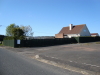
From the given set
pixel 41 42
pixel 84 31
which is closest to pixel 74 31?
pixel 84 31

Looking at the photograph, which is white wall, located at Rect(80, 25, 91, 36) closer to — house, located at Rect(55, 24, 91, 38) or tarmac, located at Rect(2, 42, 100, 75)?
house, located at Rect(55, 24, 91, 38)

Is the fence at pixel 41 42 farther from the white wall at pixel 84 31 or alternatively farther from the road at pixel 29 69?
the road at pixel 29 69

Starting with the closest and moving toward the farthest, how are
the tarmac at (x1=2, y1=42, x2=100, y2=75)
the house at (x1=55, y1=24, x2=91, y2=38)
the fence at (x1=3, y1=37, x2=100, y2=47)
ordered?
the tarmac at (x1=2, y1=42, x2=100, y2=75) → the fence at (x1=3, y1=37, x2=100, y2=47) → the house at (x1=55, y1=24, x2=91, y2=38)

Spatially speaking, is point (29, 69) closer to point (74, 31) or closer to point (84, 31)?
point (74, 31)

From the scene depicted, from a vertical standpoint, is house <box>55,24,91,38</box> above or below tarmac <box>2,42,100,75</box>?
above

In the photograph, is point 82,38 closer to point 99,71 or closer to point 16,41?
point 16,41

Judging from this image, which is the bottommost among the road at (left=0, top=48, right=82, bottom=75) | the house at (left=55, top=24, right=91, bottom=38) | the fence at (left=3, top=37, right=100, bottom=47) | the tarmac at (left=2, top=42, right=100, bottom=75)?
the road at (left=0, top=48, right=82, bottom=75)

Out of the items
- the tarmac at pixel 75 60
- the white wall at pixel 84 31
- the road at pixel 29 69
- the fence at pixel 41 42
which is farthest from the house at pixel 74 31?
the road at pixel 29 69

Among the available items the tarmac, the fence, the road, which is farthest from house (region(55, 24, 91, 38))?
the road

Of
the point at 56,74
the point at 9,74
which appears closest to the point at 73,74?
the point at 56,74

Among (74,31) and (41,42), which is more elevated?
(74,31)

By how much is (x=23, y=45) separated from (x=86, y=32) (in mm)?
34342

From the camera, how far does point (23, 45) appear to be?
2880cm

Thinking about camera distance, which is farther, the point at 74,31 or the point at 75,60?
the point at 74,31
